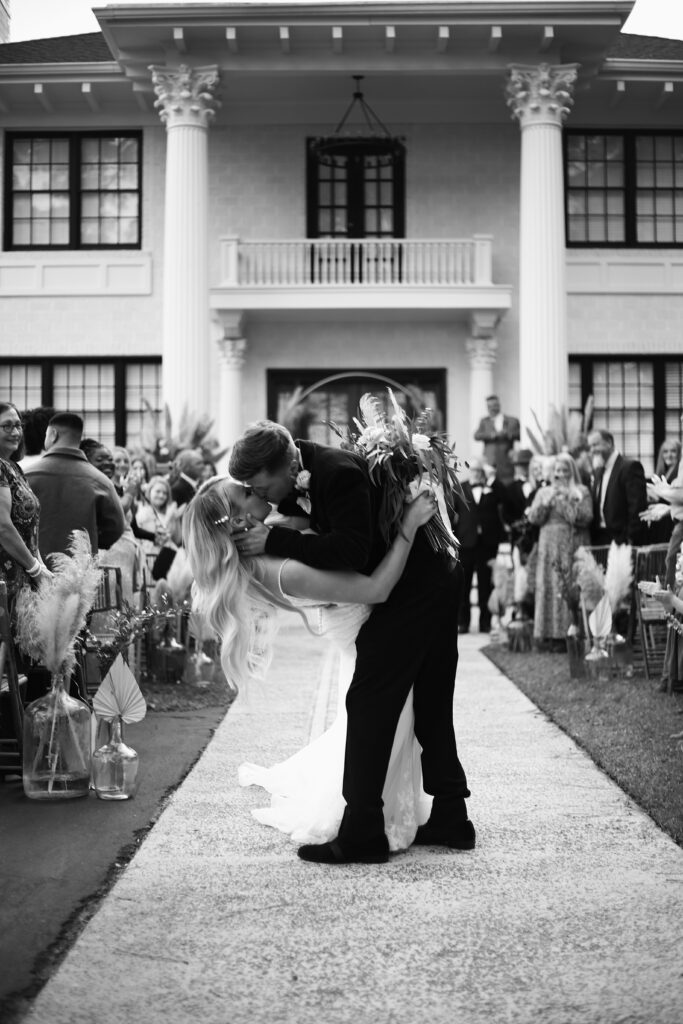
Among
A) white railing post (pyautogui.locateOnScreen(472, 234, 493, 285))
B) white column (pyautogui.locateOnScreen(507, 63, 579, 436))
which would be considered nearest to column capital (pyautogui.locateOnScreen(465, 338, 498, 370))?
white railing post (pyautogui.locateOnScreen(472, 234, 493, 285))

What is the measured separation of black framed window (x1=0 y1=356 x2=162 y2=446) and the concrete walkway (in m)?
17.3

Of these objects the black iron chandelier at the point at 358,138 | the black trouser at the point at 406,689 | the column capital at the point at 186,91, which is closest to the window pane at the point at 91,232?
the column capital at the point at 186,91

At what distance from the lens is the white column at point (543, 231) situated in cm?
1950

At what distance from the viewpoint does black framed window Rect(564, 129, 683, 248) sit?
22.6 m

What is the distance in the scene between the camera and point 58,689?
5832mm

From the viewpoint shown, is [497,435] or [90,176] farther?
[90,176]

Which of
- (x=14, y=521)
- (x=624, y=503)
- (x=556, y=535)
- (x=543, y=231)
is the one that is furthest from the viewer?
(x=543, y=231)

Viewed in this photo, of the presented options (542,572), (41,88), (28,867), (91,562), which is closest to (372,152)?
(41,88)

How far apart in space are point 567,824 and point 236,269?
1694 centimetres

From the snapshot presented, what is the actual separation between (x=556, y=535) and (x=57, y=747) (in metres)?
7.15

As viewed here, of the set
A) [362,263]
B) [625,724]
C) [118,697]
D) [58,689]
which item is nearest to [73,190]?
[362,263]

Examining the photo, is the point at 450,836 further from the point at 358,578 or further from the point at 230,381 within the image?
the point at 230,381

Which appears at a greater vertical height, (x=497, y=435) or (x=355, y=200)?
(x=355, y=200)

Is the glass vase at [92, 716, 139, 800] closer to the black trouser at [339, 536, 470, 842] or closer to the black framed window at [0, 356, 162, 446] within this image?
the black trouser at [339, 536, 470, 842]
